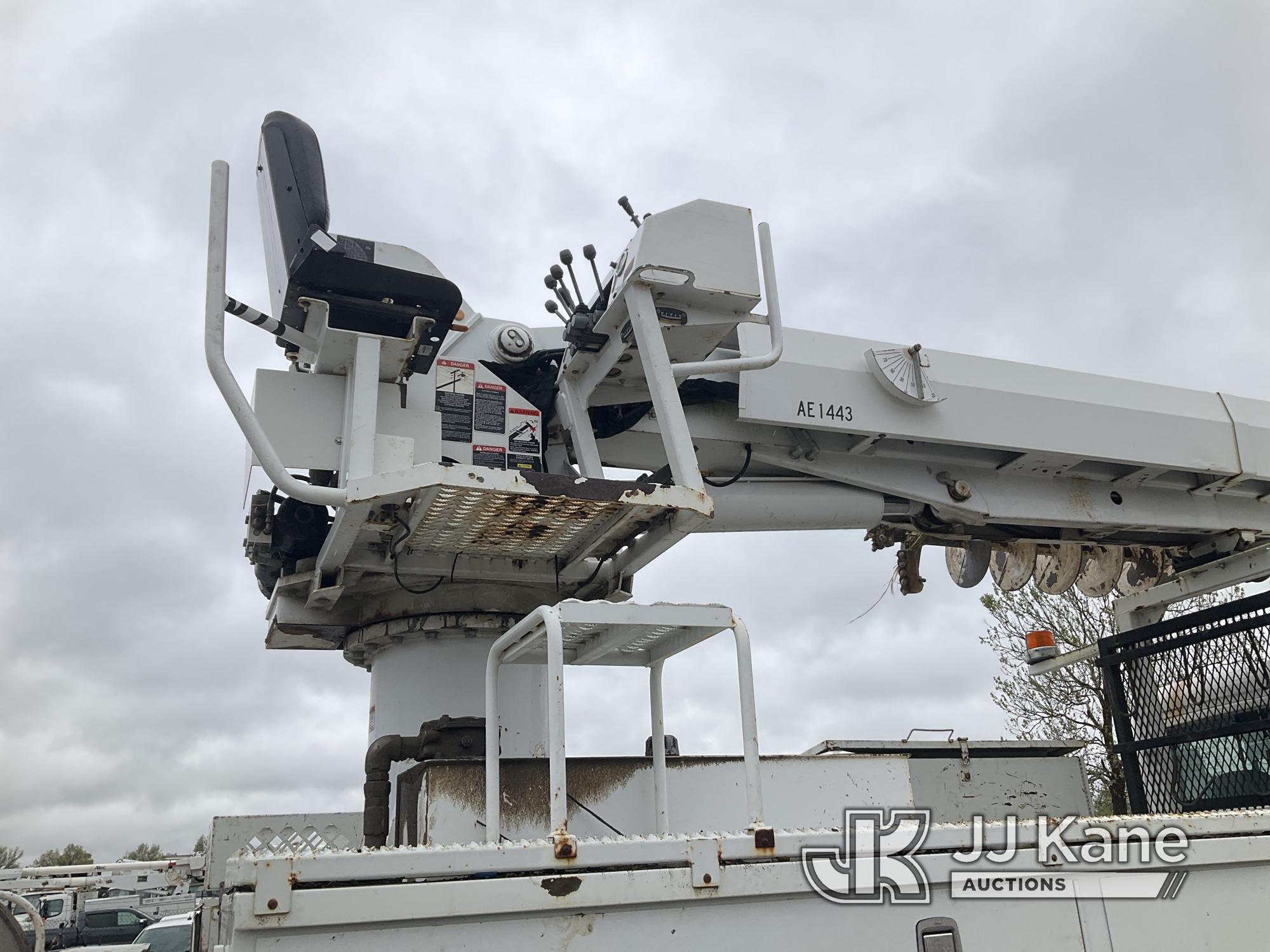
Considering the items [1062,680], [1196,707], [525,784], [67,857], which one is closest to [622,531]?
[525,784]

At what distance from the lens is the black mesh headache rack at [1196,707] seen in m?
4.09

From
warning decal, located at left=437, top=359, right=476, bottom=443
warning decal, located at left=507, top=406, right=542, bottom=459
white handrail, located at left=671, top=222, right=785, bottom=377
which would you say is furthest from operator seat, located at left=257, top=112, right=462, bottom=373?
white handrail, located at left=671, top=222, right=785, bottom=377

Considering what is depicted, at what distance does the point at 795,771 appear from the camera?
4.43 m

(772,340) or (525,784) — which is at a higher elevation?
(772,340)

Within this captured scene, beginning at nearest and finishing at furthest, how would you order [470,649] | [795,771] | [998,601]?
[795,771] → [470,649] → [998,601]

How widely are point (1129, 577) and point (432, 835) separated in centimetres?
555

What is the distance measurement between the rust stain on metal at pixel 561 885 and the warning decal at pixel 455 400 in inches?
103

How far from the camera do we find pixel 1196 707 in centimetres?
437

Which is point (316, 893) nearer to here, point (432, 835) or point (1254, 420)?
point (432, 835)

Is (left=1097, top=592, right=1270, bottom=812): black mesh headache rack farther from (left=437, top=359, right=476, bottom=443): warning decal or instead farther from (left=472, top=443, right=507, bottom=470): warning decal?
(left=437, top=359, right=476, bottom=443): warning decal

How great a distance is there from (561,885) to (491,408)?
109 inches

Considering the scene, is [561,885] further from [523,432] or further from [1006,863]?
[523,432]

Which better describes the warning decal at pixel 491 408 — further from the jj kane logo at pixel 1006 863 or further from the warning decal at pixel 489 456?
the jj kane logo at pixel 1006 863

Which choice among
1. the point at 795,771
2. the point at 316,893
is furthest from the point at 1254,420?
the point at 316,893
